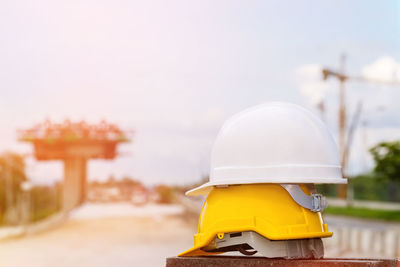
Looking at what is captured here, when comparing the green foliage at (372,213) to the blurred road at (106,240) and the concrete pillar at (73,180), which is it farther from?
the concrete pillar at (73,180)

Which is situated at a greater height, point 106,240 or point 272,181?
point 272,181

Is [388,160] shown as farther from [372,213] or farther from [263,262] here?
[263,262]

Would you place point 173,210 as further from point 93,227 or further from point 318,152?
point 318,152

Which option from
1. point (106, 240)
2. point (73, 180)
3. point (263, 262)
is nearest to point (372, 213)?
point (106, 240)

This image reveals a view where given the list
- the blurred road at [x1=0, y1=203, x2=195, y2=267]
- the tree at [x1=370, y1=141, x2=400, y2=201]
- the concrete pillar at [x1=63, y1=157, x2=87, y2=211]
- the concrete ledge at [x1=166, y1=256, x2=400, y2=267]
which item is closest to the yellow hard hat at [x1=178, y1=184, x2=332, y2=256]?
the concrete ledge at [x1=166, y1=256, x2=400, y2=267]

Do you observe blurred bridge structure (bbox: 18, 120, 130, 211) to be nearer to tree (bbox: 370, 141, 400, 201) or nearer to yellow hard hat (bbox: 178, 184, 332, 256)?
tree (bbox: 370, 141, 400, 201)

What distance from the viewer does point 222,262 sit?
3377mm

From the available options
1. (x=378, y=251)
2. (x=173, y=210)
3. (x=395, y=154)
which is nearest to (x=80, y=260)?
(x=378, y=251)

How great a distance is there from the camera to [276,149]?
136 inches

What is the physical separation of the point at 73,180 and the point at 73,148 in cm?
297

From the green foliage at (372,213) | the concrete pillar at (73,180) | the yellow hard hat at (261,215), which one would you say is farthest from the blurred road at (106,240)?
the yellow hard hat at (261,215)

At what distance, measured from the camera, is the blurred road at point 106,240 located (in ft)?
94.6

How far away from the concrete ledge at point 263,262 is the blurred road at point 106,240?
15754 mm

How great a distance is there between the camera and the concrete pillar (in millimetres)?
55406
